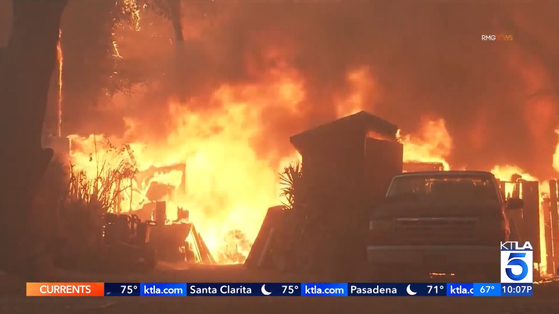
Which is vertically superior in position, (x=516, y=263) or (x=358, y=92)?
(x=358, y=92)

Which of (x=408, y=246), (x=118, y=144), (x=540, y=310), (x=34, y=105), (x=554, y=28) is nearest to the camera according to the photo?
(x=540, y=310)

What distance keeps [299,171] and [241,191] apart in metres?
14.2

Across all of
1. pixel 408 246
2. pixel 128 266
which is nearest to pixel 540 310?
pixel 408 246

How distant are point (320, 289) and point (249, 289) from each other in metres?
0.94

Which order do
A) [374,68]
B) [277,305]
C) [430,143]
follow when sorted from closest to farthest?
[277,305], [430,143], [374,68]

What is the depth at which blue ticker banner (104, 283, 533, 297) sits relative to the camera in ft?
33.4

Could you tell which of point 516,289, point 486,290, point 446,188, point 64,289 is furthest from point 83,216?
point 516,289

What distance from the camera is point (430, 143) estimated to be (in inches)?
1140

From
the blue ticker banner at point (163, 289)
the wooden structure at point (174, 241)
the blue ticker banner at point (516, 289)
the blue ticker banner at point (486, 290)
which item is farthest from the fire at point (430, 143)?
the blue ticker banner at point (163, 289)

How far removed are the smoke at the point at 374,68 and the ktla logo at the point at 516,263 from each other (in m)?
16.5

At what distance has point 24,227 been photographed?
45.1ft

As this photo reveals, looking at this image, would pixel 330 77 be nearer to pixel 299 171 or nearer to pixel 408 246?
pixel 299 171

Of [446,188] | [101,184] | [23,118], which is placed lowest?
[446,188]

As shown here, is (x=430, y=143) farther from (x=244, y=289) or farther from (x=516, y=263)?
(x=244, y=289)
